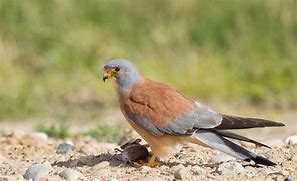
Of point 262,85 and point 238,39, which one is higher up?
point 238,39

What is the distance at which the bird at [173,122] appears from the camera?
6.09m

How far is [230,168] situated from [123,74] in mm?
1086

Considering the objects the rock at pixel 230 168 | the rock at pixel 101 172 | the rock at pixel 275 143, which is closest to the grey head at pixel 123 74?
the rock at pixel 101 172

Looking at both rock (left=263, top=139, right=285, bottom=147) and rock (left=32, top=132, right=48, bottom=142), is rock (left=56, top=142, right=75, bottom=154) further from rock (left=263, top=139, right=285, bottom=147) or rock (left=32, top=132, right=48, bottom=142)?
rock (left=263, top=139, right=285, bottom=147)

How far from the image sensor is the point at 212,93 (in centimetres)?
1108

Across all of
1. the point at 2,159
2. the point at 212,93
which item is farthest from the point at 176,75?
the point at 2,159

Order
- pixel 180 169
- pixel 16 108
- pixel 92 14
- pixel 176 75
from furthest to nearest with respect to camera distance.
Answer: pixel 92 14, pixel 176 75, pixel 16 108, pixel 180 169


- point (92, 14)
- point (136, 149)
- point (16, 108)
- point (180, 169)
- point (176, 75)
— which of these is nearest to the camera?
point (180, 169)

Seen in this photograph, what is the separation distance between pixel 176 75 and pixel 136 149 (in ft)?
16.2

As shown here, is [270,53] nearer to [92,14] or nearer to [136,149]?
[92,14]

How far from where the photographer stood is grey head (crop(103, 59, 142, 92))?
6.47 m

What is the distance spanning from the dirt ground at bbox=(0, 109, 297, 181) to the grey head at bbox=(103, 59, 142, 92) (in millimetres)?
535

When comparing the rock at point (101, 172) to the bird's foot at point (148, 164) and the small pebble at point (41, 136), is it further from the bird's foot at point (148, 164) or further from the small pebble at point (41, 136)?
the small pebble at point (41, 136)

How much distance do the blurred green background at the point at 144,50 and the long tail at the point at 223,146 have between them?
174 inches
